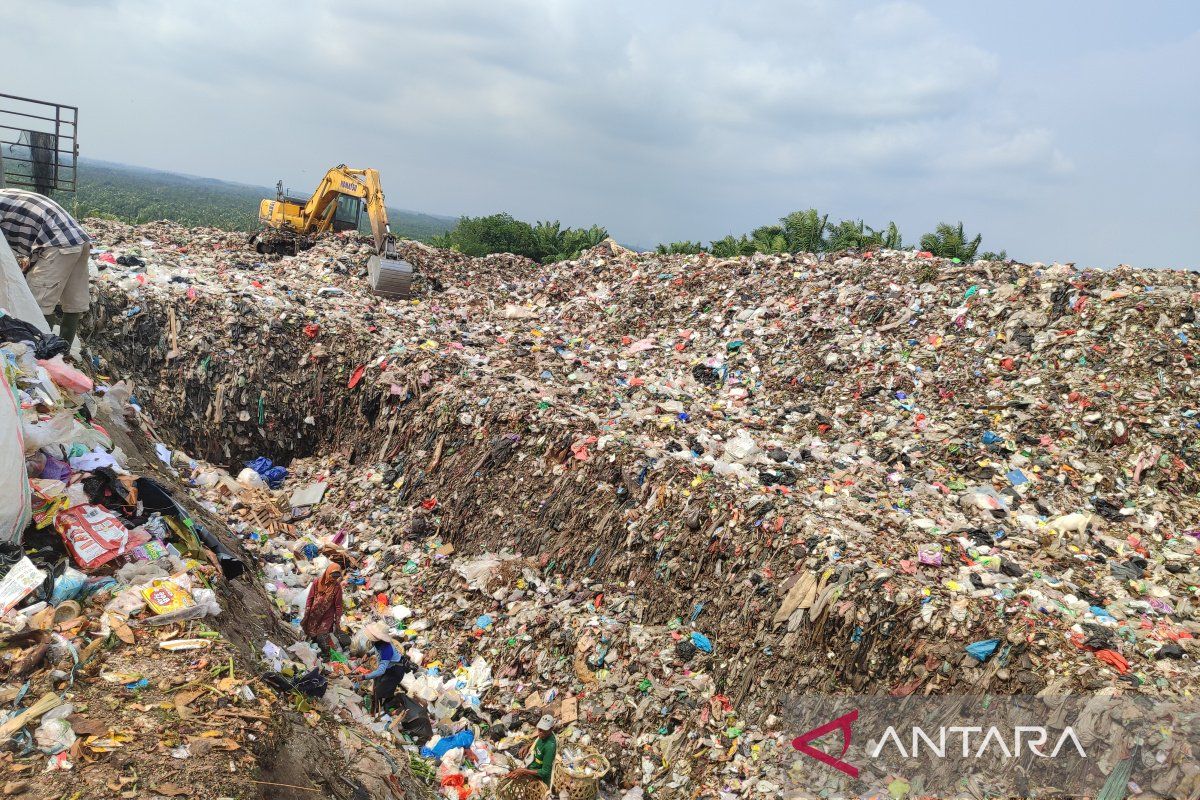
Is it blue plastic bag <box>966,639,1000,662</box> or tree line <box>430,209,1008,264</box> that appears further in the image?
tree line <box>430,209,1008,264</box>

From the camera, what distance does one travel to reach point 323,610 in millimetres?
4691

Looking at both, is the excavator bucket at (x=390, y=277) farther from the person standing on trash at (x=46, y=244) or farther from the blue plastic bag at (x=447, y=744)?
the blue plastic bag at (x=447, y=744)

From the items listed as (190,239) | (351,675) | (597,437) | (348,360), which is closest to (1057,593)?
(597,437)

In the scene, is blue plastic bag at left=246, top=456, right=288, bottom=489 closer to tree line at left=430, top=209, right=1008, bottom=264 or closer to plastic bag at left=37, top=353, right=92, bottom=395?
plastic bag at left=37, top=353, right=92, bottom=395

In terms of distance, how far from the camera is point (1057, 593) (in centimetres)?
441

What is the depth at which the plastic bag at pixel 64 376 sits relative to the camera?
4.32 meters

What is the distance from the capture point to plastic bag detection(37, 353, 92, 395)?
4324 mm

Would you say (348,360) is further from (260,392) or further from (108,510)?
(108,510)

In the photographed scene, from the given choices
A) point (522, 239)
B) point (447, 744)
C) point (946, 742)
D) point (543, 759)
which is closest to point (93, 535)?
point (447, 744)

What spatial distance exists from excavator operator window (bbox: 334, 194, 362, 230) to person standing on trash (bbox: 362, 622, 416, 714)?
1053 centimetres

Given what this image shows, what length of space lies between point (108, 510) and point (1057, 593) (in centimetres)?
549

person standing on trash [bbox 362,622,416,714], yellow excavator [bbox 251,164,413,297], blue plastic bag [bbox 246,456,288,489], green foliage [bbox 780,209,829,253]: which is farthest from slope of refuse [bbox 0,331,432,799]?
green foliage [bbox 780,209,829,253]

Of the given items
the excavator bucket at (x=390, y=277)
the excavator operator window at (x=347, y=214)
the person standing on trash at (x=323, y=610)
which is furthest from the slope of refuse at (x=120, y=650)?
the excavator operator window at (x=347, y=214)

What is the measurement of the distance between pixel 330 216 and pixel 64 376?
32.8ft
